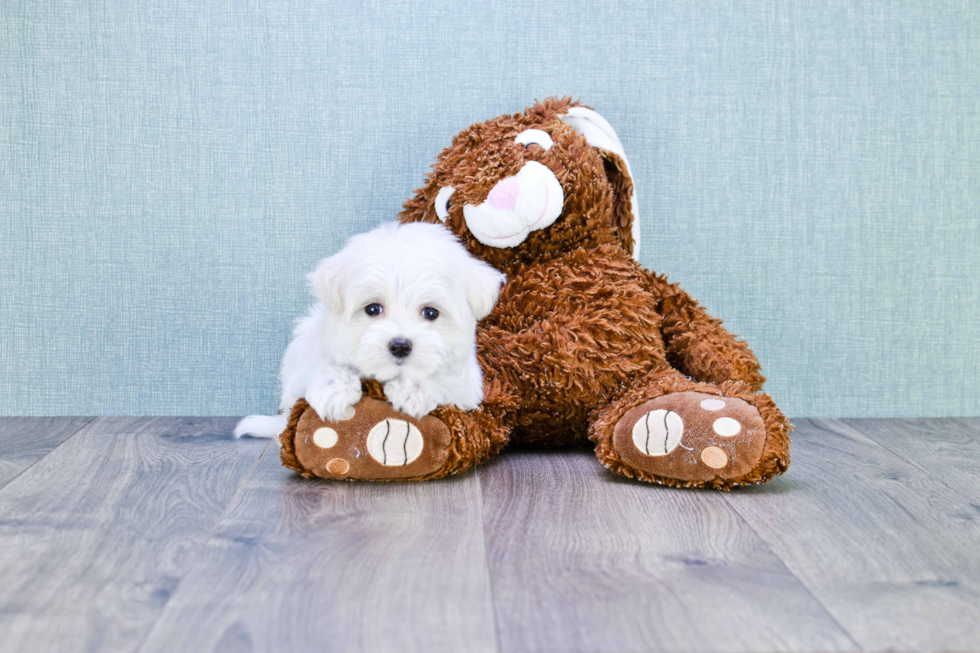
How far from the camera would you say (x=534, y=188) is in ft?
4.91

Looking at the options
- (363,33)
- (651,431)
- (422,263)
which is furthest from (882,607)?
(363,33)

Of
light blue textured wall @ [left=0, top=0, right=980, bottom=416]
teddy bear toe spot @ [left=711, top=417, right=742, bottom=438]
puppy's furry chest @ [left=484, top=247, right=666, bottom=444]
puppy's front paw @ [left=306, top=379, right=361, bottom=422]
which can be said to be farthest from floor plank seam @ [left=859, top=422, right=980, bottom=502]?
puppy's front paw @ [left=306, top=379, right=361, bottom=422]

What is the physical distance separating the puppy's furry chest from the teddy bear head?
55mm

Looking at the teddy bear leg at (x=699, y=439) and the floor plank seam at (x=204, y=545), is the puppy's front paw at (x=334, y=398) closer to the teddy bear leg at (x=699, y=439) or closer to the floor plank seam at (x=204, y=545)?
the floor plank seam at (x=204, y=545)

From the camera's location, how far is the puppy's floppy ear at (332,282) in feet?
4.04

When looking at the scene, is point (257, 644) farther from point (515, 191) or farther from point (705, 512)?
point (515, 191)

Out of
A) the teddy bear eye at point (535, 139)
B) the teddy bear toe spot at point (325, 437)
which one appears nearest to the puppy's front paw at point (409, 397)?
the teddy bear toe spot at point (325, 437)

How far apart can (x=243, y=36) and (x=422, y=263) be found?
913mm

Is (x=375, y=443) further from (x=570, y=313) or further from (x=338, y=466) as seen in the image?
(x=570, y=313)

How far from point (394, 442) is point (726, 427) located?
0.51 metres

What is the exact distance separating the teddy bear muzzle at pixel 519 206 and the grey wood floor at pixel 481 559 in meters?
0.43

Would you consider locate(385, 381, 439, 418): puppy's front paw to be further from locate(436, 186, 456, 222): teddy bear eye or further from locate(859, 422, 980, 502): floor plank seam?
locate(859, 422, 980, 502): floor plank seam

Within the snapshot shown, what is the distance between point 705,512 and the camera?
1.18 metres

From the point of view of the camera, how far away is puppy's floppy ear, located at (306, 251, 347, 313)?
123 centimetres
